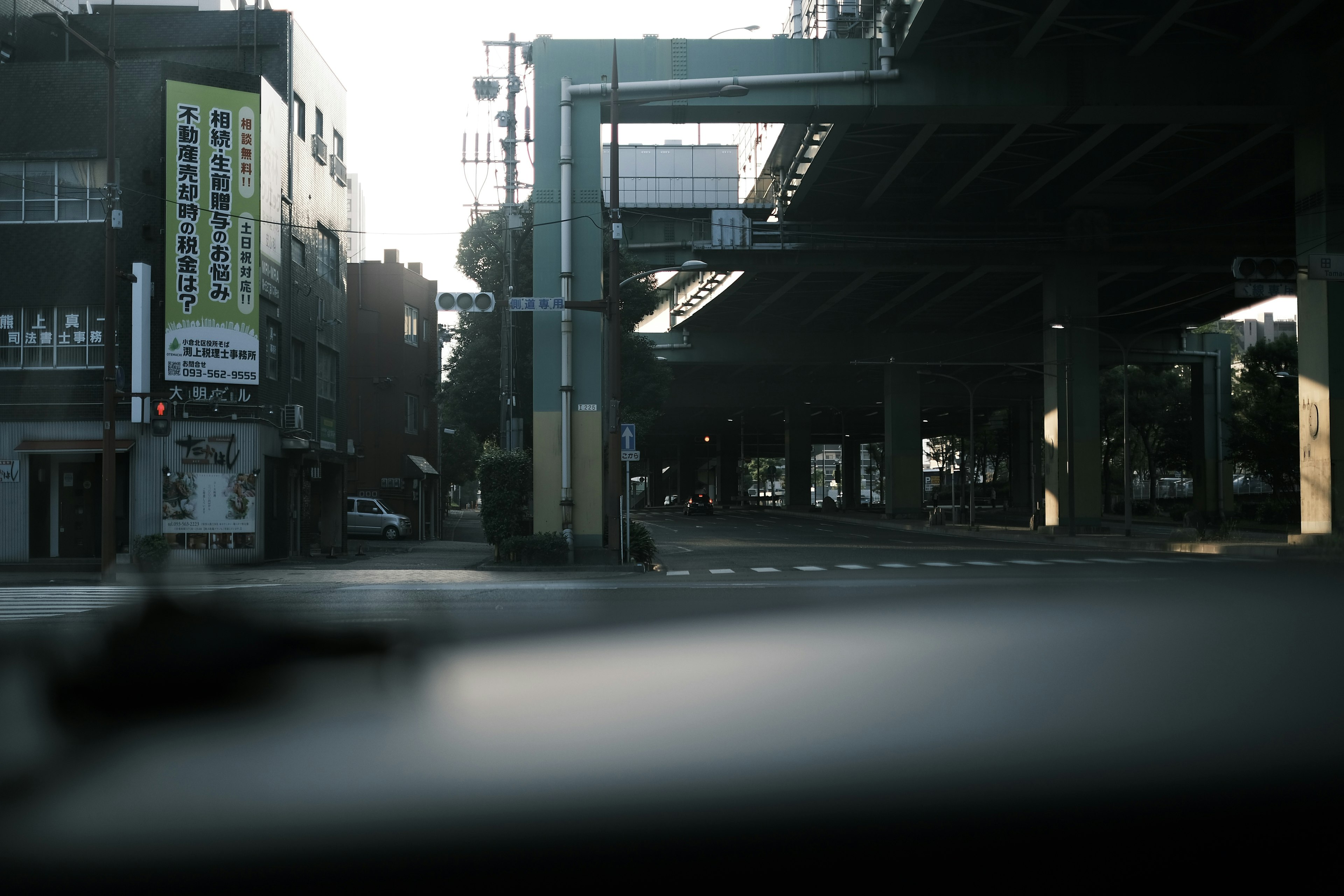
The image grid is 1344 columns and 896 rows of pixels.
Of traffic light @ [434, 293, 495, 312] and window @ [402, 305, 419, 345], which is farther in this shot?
window @ [402, 305, 419, 345]

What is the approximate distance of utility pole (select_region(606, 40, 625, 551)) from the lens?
25.0 meters

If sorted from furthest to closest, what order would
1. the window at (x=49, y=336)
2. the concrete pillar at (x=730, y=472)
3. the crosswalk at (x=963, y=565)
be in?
the concrete pillar at (x=730, y=472) → the window at (x=49, y=336) → the crosswalk at (x=963, y=565)

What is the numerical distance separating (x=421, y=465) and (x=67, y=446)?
2602 cm

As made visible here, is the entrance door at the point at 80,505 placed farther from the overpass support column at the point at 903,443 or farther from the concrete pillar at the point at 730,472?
the concrete pillar at the point at 730,472

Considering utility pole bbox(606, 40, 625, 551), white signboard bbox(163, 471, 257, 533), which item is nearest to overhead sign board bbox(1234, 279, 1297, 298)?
utility pole bbox(606, 40, 625, 551)

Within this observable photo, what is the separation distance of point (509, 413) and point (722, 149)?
806 inches

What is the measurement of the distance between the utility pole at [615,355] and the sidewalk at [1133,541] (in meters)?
15.9

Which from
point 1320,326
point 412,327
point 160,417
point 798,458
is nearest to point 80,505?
point 160,417

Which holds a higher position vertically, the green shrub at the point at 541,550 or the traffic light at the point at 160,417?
the traffic light at the point at 160,417

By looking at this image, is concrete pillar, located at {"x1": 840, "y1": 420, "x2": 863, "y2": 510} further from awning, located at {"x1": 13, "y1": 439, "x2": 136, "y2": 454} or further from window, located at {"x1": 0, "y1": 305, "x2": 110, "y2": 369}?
window, located at {"x1": 0, "y1": 305, "x2": 110, "y2": 369}

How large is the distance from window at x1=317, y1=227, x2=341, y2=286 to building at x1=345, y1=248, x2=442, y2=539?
14.0 metres

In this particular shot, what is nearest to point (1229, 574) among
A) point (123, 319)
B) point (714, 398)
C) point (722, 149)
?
point (123, 319)

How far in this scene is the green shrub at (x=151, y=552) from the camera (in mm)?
24109

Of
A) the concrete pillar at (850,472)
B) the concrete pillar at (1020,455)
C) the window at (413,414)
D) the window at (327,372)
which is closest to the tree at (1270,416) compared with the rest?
the concrete pillar at (1020,455)
